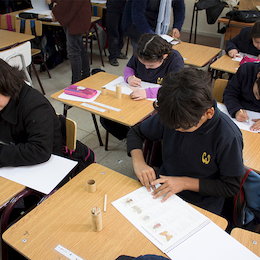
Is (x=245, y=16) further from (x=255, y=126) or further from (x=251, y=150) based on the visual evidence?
(x=251, y=150)

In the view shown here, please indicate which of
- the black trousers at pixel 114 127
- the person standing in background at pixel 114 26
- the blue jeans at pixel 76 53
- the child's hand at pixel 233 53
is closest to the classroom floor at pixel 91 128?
the person standing in background at pixel 114 26

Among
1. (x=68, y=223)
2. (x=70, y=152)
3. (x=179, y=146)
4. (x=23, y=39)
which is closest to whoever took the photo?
(x=68, y=223)

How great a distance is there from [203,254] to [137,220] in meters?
0.27

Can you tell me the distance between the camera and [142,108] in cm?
190

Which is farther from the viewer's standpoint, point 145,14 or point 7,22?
point 7,22

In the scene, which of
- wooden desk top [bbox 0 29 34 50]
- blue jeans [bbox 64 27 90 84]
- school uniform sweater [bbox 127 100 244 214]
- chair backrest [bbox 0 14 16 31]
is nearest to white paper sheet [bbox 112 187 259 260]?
school uniform sweater [bbox 127 100 244 214]

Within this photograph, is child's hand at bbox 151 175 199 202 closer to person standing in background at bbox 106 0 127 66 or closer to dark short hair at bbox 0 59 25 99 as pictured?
dark short hair at bbox 0 59 25 99

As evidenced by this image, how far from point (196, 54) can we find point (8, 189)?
253 cm

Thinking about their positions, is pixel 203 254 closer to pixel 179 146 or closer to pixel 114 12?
pixel 179 146

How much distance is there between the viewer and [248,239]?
3.06 feet

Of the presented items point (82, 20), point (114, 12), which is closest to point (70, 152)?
point (82, 20)

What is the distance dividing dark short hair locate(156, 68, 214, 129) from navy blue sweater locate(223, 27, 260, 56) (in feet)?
7.62

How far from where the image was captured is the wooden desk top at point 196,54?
2706mm

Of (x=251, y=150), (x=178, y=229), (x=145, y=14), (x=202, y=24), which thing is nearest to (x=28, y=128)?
(x=178, y=229)
